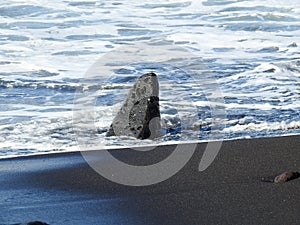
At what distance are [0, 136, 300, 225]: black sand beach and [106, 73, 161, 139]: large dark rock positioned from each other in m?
0.83

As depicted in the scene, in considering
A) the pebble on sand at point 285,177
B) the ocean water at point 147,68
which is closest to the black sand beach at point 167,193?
the pebble on sand at point 285,177

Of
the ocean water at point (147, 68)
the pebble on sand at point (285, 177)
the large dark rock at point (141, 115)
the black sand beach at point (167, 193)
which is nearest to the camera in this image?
the black sand beach at point (167, 193)

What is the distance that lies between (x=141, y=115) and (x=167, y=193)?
203cm

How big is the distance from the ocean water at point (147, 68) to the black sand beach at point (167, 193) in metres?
0.78

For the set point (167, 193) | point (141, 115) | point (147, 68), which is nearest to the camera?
point (167, 193)

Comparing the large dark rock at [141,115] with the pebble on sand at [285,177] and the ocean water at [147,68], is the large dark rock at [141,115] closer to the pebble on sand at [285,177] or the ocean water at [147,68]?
the ocean water at [147,68]

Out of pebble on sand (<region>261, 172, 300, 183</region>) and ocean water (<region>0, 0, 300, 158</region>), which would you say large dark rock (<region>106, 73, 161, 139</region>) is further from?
pebble on sand (<region>261, 172, 300, 183</region>)

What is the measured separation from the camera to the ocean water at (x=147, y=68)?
6.07 meters

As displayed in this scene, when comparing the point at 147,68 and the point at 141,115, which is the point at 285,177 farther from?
the point at 147,68

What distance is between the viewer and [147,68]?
971 cm

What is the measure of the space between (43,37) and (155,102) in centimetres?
759

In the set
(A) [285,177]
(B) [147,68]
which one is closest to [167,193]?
(A) [285,177]

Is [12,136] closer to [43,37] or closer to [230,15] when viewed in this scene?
[43,37]

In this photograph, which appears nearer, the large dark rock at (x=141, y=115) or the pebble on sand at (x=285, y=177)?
the pebble on sand at (x=285, y=177)
